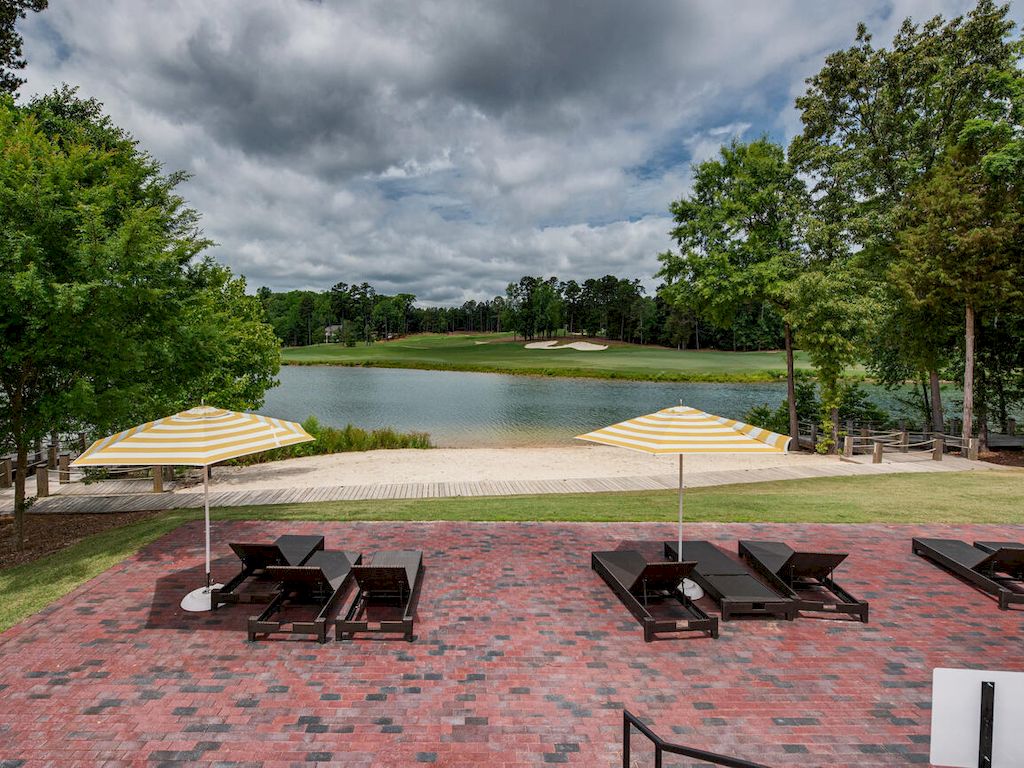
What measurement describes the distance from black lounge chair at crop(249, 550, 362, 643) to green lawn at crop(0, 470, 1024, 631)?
11.8ft

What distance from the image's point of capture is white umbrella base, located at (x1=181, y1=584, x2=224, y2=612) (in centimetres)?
723

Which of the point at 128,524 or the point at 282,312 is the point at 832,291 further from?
the point at 282,312

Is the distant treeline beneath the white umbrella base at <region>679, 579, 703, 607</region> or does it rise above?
above

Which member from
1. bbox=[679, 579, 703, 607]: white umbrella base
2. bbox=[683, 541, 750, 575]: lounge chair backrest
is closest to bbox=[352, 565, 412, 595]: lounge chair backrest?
bbox=[679, 579, 703, 607]: white umbrella base

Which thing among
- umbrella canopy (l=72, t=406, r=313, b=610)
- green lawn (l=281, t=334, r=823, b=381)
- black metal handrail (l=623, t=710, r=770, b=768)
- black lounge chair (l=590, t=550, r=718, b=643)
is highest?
green lawn (l=281, t=334, r=823, b=381)

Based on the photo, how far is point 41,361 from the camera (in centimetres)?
997

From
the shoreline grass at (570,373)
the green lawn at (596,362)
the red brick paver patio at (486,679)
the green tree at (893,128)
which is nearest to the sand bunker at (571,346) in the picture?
the green lawn at (596,362)

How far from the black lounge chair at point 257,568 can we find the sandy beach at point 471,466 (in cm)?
854

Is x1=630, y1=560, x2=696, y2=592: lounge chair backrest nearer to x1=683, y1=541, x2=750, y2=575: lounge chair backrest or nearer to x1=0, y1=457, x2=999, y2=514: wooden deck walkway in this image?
x1=683, y1=541, x2=750, y2=575: lounge chair backrest

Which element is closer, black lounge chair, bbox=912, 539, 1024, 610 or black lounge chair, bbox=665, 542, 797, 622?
black lounge chair, bbox=665, 542, 797, 622

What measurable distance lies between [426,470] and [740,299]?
16.4 meters

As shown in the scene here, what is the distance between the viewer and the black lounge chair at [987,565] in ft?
24.6

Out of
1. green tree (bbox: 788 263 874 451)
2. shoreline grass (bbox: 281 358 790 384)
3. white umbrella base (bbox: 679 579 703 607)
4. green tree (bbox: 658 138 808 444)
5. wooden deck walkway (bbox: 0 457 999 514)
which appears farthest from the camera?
shoreline grass (bbox: 281 358 790 384)

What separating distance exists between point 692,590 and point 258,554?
6298 mm
